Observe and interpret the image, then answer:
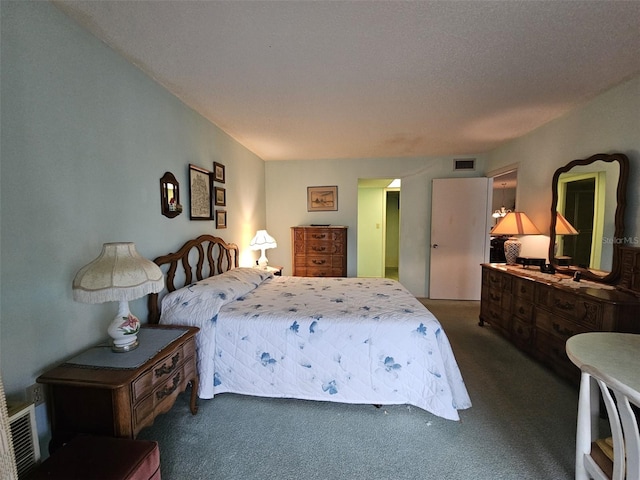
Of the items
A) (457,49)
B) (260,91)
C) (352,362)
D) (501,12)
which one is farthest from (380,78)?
(352,362)

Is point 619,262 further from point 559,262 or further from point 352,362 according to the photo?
point 352,362

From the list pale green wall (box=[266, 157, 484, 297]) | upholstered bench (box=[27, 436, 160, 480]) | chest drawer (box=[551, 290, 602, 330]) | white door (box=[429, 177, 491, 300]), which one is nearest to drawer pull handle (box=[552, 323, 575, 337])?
chest drawer (box=[551, 290, 602, 330])

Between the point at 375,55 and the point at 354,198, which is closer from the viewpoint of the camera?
the point at 375,55

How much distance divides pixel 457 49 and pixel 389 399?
7.65 feet

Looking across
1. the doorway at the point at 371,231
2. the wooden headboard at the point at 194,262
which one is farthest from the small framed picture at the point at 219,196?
the doorway at the point at 371,231

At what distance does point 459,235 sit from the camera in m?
4.38

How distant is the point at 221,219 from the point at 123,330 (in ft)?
6.14

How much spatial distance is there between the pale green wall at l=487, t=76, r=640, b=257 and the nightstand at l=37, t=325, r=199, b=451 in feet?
11.2

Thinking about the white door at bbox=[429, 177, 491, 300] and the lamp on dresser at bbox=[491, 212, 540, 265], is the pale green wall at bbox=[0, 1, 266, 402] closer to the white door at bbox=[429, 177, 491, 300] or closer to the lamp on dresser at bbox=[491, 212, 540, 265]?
the lamp on dresser at bbox=[491, 212, 540, 265]

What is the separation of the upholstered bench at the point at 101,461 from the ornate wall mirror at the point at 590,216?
329 centimetres

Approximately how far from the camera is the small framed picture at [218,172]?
9.78 feet

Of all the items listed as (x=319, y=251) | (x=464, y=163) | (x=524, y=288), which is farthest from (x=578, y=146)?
(x=319, y=251)

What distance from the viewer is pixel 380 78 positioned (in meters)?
2.03

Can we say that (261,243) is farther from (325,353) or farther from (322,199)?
(325,353)
